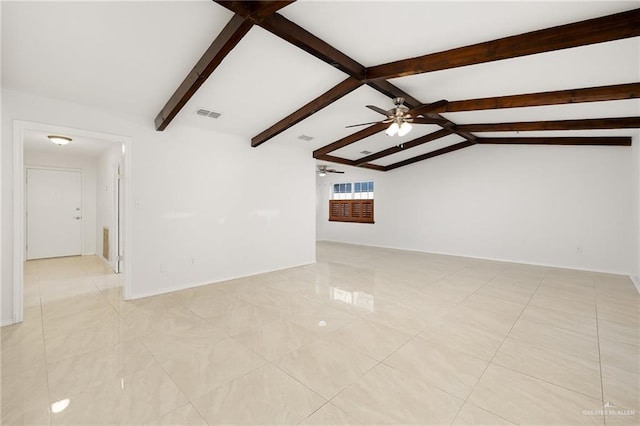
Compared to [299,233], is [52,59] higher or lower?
higher

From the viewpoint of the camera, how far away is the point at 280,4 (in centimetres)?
214

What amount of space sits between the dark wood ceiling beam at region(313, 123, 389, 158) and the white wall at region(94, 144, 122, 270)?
4.14m

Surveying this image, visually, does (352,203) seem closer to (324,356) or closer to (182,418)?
(324,356)

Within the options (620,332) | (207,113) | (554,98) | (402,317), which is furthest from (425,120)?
(620,332)

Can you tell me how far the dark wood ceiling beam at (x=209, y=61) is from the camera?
2411 millimetres

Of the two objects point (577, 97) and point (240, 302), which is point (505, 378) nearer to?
point (240, 302)

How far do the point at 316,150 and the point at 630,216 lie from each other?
6.59 metres

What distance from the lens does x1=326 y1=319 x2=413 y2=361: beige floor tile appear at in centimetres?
253

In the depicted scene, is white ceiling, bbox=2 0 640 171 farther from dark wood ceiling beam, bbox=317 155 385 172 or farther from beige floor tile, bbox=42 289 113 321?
dark wood ceiling beam, bbox=317 155 385 172

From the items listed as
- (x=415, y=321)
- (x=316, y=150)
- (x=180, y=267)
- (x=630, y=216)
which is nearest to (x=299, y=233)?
(x=316, y=150)

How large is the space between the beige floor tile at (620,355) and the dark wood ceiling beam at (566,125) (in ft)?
11.9

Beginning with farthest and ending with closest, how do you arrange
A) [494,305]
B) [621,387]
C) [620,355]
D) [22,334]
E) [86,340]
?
[494,305]
[22,334]
[86,340]
[620,355]
[621,387]

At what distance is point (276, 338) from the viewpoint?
2.74m

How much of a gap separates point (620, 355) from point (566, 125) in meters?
3.93
